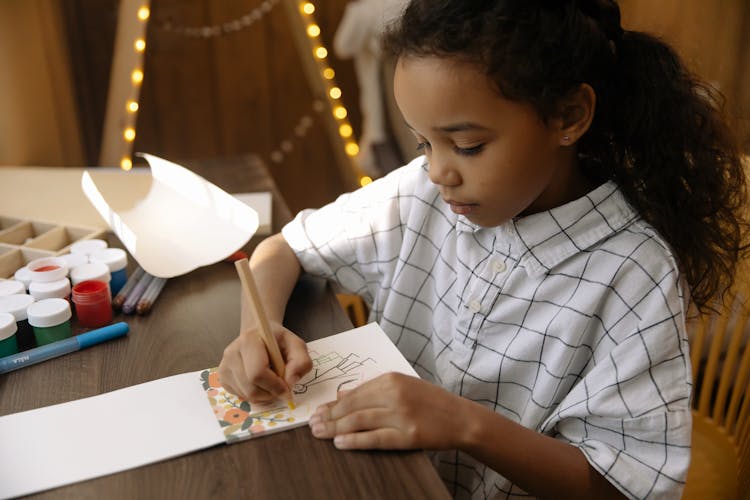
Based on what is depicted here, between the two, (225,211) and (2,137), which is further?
(2,137)

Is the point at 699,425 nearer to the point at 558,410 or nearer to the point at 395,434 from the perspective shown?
the point at 558,410

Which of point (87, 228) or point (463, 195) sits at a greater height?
point (463, 195)

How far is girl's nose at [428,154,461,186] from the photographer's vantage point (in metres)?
0.72

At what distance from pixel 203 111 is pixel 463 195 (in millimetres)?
1969

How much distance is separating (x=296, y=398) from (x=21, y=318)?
35 cm

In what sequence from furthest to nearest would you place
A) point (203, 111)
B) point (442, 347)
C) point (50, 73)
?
point (203, 111) < point (50, 73) < point (442, 347)

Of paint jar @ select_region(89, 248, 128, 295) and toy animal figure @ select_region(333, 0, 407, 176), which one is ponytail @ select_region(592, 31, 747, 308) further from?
toy animal figure @ select_region(333, 0, 407, 176)

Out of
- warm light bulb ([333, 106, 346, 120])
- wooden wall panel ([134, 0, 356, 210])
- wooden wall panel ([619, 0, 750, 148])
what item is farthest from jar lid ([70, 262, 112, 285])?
wooden wall panel ([619, 0, 750, 148])

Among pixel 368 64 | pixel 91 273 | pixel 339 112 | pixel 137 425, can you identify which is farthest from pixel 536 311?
pixel 368 64

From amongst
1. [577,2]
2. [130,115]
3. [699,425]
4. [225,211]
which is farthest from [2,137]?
[699,425]

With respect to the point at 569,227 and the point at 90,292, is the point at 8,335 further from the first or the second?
the point at 569,227

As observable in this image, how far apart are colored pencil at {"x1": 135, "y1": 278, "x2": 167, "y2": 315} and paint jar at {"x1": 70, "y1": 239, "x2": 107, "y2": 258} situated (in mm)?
92

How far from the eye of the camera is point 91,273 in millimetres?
873

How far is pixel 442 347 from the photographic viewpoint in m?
0.91
